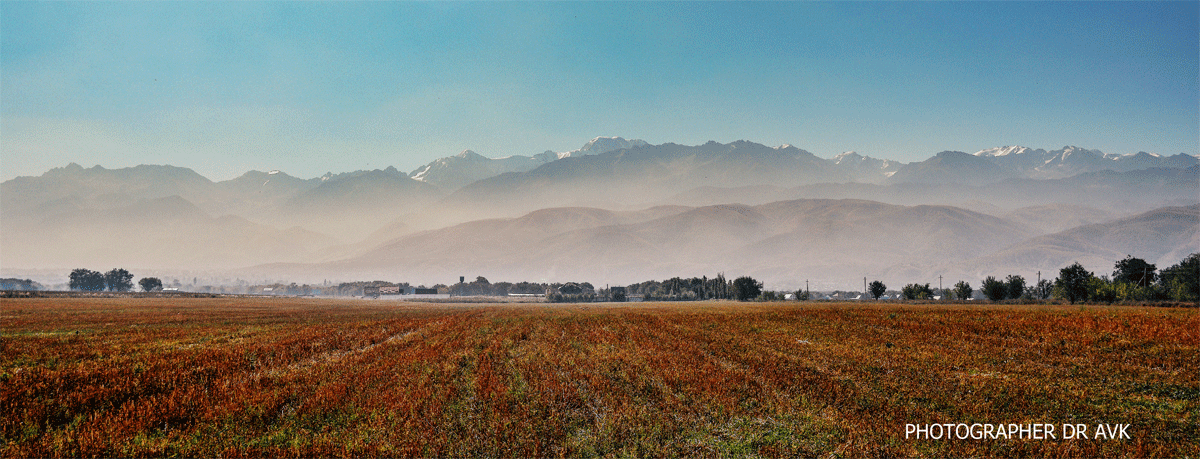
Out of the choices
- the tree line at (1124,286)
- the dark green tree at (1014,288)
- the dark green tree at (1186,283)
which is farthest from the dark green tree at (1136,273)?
the dark green tree at (1014,288)

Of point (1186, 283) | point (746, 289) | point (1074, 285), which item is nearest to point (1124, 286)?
point (1186, 283)

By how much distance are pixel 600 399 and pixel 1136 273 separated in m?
152

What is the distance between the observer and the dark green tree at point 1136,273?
11254cm

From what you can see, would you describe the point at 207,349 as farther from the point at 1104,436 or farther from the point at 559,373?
the point at 1104,436

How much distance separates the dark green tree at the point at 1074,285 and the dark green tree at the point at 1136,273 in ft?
55.0

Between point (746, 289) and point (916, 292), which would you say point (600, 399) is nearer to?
point (916, 292)

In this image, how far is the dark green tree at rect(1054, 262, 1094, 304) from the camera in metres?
96.2

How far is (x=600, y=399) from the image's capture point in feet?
47.5

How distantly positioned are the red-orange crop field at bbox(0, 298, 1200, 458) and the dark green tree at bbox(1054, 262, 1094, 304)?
294 feet

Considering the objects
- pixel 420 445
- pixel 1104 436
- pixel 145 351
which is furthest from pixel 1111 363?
pixel 145 351

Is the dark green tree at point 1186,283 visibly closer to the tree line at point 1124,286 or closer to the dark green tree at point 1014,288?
the tree line at point 1124,286

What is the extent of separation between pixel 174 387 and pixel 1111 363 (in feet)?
101

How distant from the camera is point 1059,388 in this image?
15719mm

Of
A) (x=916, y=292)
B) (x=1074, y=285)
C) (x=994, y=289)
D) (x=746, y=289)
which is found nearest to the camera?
(x=1074, y=285)
